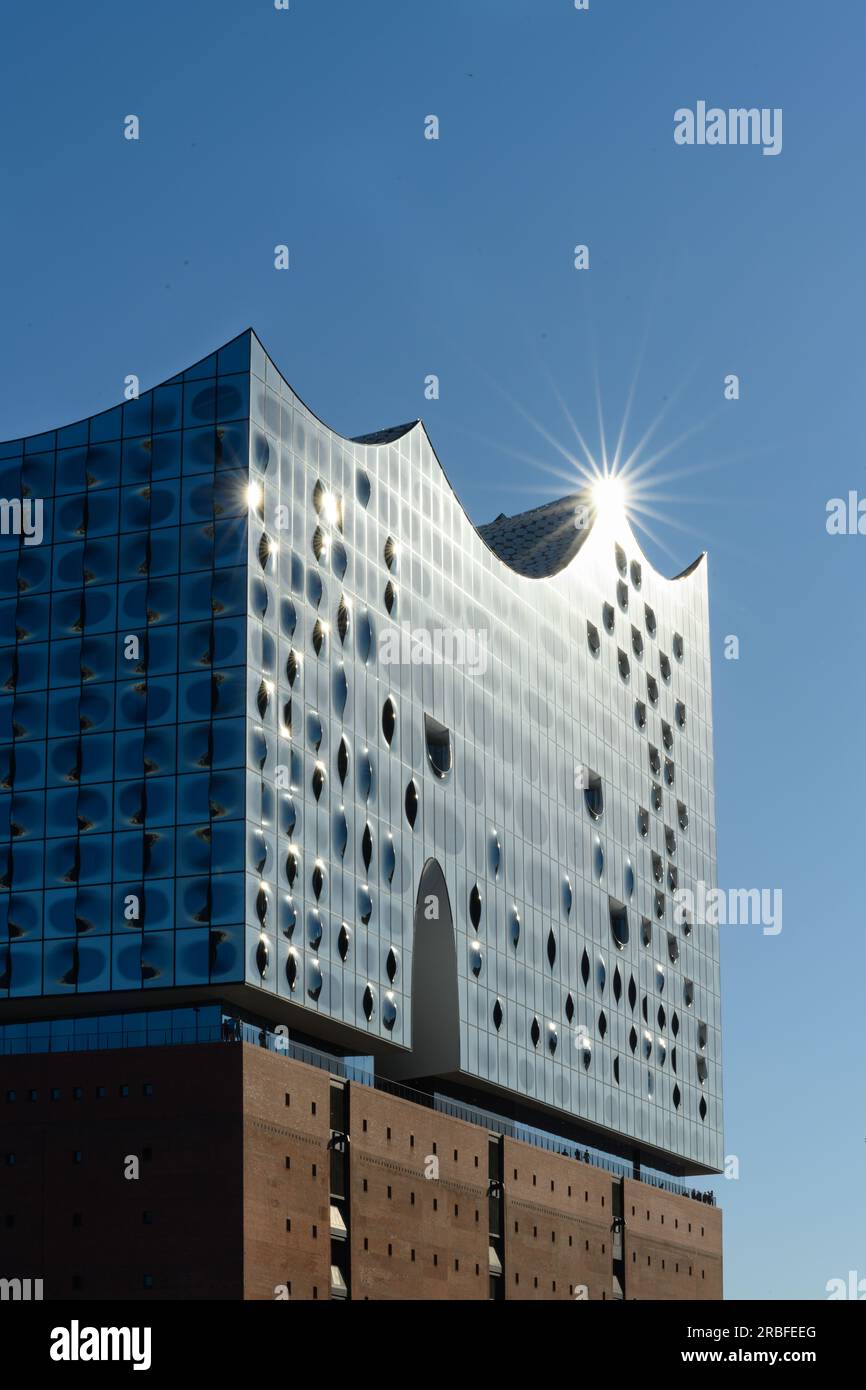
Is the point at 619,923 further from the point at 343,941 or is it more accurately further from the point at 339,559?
the point at 339,559

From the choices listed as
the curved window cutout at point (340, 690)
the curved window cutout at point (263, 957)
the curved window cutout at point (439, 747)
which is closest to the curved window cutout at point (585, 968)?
the curved window cutout at point (439, 747)

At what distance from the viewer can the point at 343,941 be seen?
57.8m

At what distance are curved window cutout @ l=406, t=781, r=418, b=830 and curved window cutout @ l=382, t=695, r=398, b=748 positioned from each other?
1.86 meters

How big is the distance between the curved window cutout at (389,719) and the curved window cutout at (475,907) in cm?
703

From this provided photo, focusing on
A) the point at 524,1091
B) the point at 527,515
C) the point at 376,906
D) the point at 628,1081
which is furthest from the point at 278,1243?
the point at 527,515

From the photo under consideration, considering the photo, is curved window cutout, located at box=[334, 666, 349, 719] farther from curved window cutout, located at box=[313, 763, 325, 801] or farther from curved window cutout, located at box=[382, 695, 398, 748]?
curved window cutout, located at box=[382, 695, 398, 748]

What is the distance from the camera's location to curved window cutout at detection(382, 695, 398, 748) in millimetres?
61938

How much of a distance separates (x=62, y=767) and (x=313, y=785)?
264 inches

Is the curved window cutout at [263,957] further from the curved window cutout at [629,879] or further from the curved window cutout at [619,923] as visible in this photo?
the curved window cutout at [629,879]

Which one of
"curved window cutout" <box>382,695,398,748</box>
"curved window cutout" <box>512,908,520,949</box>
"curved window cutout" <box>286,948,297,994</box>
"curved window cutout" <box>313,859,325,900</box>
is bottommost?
"curved window cutout" <box>286,948,297,994</box>

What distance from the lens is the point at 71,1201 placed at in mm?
51375

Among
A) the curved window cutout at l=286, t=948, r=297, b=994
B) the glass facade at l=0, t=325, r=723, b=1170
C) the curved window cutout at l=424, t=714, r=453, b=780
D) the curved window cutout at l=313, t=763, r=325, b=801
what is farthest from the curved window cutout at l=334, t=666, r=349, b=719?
the curved window cutout at l=286, t=948, r=297, b=994

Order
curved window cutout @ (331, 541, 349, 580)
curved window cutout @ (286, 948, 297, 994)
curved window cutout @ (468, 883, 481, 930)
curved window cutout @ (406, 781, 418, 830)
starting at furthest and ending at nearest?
curved window cutout @ (468, 883, 481, 930) < curved window cutout @ (406, 781, 418, 830) < curved window cutout @ (331, 541, 349, 580) < curved window cutout @ (286, 948, 297, 994)

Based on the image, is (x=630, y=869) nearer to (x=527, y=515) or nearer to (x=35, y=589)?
(x=527, y=515)
